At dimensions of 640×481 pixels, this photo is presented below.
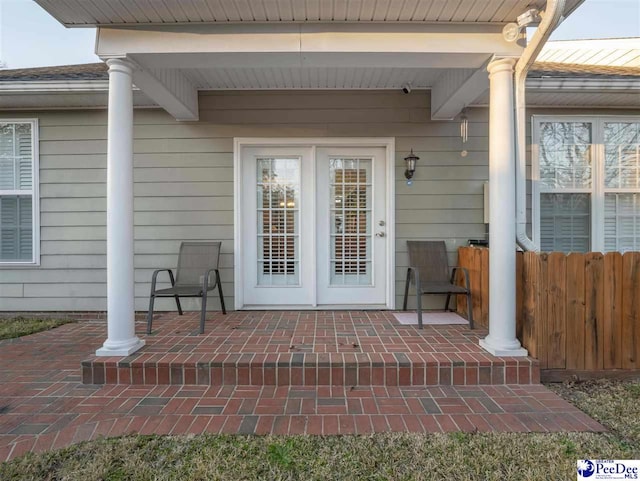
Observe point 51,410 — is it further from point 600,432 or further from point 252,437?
point 600,432

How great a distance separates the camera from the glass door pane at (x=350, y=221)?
3975 mm

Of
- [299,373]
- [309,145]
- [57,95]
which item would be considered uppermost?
[57,95]

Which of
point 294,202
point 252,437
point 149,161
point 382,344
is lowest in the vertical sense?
point 252,437

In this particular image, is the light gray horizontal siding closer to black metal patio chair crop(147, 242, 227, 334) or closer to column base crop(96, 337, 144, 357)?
black metal patio chair crop(147, 242, 227, 334)

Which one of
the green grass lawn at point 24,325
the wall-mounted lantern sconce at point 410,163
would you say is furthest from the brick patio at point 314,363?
the wall-mounted lantern sconce at point 410,163

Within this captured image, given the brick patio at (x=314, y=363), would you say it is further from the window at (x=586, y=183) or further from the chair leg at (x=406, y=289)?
the window at (x=586, y=183)

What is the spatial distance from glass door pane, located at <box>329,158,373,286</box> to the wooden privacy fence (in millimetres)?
1774

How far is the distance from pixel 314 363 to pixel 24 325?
11.0 ft

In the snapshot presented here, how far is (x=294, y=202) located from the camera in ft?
13.1

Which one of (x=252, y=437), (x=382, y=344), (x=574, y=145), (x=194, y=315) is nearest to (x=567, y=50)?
(x=574, y=145)

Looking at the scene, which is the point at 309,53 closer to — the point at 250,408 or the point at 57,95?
the point at 250,408

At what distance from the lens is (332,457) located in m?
1.68

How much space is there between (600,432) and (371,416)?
1.22 meters

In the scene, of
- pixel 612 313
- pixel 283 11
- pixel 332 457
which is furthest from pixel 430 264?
pixel 283 11
